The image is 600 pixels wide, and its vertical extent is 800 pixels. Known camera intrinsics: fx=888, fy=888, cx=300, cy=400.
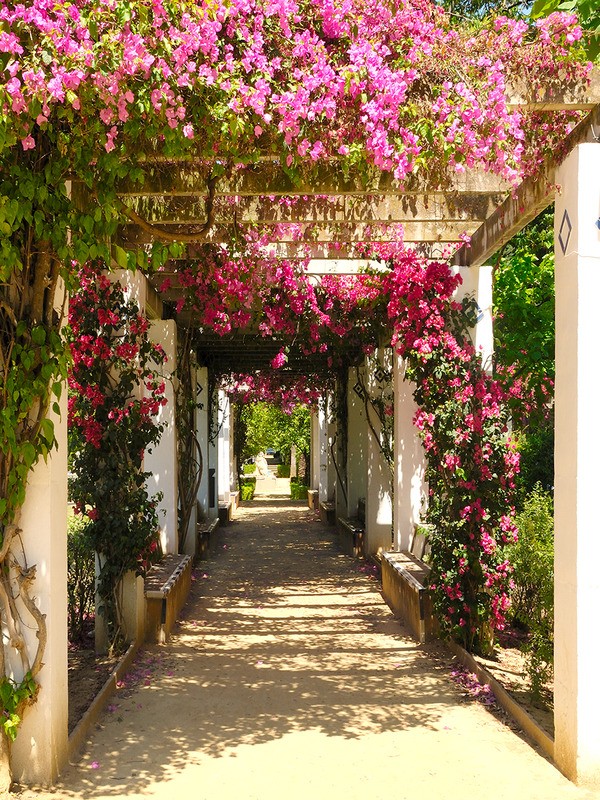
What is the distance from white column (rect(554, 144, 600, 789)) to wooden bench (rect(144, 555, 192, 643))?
11.4 feet

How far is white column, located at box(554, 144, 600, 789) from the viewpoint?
3.77 m

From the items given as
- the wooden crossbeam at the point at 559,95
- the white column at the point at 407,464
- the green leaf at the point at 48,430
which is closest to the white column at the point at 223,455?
the white column at the point at 407,464

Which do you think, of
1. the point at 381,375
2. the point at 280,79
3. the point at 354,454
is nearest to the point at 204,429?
the point at 354,454

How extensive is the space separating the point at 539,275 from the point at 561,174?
555 cm

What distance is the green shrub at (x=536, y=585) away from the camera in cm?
476

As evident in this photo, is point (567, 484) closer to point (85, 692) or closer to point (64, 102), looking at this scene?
point (64, 102)

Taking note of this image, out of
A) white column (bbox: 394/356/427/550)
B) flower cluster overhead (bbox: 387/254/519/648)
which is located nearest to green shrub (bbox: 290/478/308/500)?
white column (bbox: 394/356/427/550)

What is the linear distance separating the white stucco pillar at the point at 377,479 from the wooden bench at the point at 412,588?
5.47 ft

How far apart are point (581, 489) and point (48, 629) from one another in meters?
2.41

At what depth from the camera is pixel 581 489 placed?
3844 mm

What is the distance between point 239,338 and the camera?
11.5 metres

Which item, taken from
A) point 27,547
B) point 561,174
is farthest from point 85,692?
point 561,174

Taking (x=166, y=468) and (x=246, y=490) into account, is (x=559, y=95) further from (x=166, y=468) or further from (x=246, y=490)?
(x=246, y=490)

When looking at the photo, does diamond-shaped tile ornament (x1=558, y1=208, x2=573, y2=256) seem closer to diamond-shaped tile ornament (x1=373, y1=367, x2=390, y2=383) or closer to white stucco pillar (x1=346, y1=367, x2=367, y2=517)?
diamond-shaped tile ornament (x1=373, y1=367, x2=390, y2=383)
